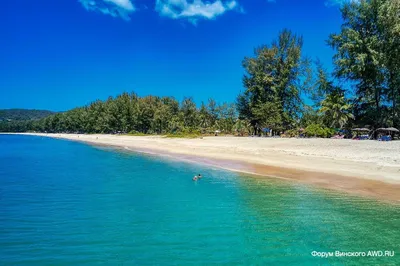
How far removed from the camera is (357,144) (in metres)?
29.8

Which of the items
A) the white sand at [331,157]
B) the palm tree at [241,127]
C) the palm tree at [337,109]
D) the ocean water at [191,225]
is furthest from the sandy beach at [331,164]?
the palm tree at [241,127]

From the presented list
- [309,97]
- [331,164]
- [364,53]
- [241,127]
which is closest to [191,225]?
[331,164]

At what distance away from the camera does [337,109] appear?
46.1 meters

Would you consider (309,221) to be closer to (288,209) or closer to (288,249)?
(288,209)

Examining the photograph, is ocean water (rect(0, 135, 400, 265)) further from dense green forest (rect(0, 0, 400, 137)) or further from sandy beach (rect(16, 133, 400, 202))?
dense green forest (rect(0, 0, 400, 137))

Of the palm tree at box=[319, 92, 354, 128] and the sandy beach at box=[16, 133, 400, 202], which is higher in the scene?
the palm tree at box=[319, 92, 354, 128]

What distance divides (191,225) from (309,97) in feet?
171

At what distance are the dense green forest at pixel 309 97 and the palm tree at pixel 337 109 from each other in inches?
5.3

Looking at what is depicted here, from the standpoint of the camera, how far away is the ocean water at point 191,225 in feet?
28.2

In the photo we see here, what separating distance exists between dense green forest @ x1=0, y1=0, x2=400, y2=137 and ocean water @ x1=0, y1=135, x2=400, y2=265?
102 ft

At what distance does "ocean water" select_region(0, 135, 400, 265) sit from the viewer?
28.2 ft

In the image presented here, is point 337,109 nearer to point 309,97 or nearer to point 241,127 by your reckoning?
point 309,97

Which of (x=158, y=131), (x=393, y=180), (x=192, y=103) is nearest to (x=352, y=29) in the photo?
(x=393, y=180)

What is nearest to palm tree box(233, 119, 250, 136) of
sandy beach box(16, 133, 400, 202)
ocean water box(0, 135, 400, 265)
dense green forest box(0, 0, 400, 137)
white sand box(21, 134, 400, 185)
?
dense green forest box(0, 0, 400, 137)
